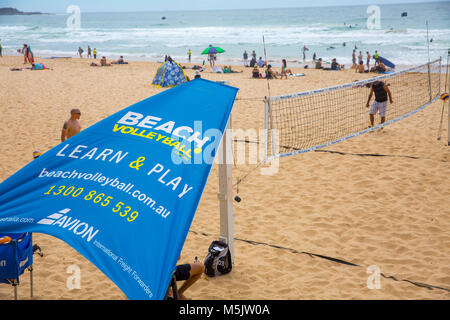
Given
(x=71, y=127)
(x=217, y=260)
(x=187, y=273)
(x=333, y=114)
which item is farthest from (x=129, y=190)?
(x=333, y=114)

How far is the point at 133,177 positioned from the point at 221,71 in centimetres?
2296

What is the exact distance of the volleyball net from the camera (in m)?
9.99

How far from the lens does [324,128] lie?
37.6ft

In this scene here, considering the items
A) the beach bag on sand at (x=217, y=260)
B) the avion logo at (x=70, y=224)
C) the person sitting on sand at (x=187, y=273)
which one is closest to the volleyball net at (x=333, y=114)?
the beach bag on sand at (x=217, y=260)

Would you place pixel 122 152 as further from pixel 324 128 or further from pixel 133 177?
pixel 324 128

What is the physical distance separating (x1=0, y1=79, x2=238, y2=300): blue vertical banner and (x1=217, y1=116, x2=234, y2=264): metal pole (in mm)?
1238

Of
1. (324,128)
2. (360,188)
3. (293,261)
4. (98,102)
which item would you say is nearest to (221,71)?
(98,102)

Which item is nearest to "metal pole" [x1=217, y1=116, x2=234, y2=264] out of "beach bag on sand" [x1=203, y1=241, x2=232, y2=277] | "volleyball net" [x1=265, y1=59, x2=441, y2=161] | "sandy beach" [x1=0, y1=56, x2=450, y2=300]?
"beach bag on sand" [x1=203, y1=241, x2=232, y2=277]

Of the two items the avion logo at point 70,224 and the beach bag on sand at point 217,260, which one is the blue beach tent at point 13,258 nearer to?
the avion logo at point 70,224

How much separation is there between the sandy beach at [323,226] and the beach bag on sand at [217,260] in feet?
0.38

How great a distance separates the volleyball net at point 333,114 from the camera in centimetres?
999

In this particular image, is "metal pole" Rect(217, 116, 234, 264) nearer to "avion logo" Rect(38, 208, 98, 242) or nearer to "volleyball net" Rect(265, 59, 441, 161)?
"avion logo" Rect(38, 208, 98, 242)

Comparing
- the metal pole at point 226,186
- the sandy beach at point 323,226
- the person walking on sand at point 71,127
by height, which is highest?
the person walking on sand at point 71,127

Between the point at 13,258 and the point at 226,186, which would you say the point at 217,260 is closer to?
the point at 226,186
